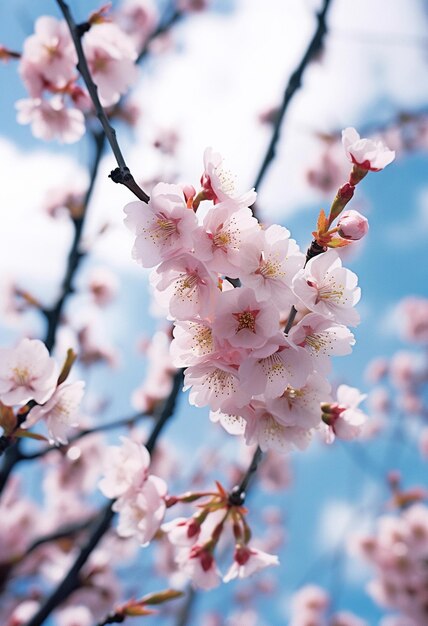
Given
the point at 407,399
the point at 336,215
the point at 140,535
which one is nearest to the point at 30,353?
the point at 140,535

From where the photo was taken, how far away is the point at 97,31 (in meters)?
2.15

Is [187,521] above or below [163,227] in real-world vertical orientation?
below

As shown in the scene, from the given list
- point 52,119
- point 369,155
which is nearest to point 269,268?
point 369,155

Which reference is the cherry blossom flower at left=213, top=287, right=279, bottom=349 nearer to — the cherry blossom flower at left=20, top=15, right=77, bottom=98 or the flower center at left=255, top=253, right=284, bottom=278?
the flower center at left=255, top=253, right=284, bottom=278

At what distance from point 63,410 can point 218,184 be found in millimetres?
748

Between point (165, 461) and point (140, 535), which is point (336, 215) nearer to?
point (140, 535)

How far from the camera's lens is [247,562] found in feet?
4.85

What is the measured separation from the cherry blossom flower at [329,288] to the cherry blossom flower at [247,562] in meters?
0.73

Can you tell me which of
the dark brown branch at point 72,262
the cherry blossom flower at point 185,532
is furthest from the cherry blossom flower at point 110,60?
the cherry blossom flower at point 185,532

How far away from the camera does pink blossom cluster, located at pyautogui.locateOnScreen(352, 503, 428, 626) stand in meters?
4.48

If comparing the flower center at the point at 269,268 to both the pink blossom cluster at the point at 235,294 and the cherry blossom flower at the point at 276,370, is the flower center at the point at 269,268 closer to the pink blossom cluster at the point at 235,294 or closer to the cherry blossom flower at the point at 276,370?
the pink blossom cluster at the point at 235,294

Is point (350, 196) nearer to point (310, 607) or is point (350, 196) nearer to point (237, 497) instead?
point (237, 497)

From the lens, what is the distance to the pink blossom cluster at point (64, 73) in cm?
204

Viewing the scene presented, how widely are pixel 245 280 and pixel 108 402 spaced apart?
520 cm
